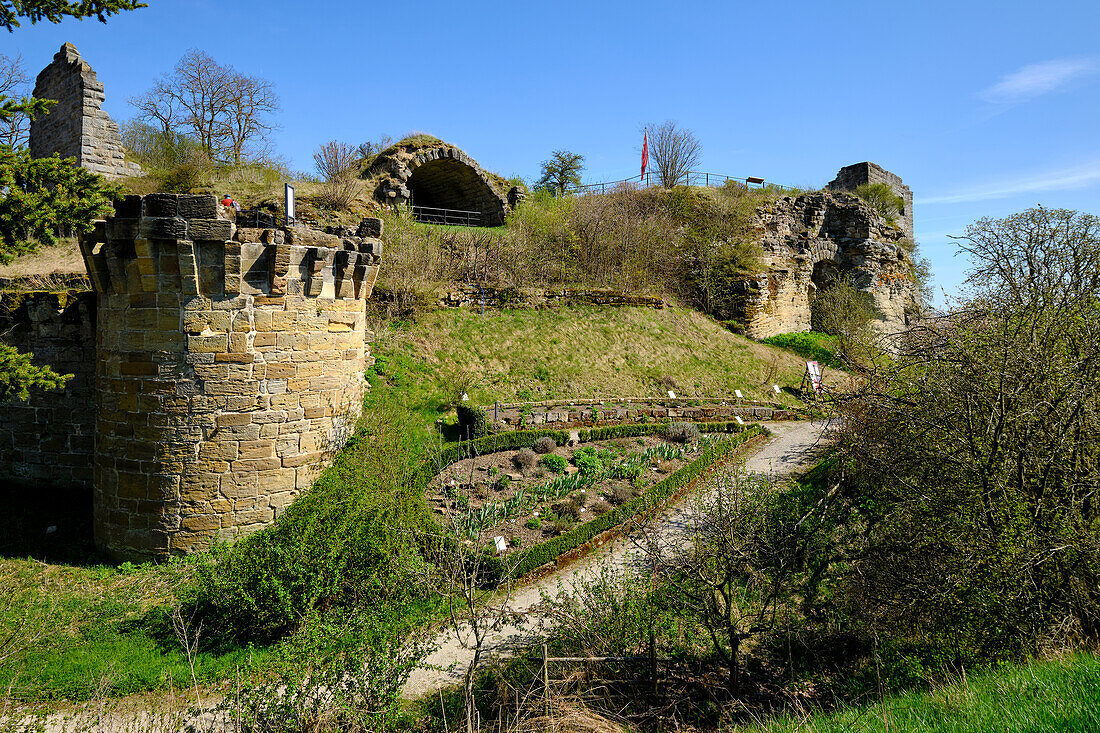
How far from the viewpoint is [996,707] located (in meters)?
4.00

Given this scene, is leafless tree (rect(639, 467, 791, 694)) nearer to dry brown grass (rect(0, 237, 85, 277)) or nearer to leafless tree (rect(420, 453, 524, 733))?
leafless tree (rect(420, 453, 524, 733))

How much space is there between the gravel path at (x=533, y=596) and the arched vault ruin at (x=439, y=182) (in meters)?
15.7

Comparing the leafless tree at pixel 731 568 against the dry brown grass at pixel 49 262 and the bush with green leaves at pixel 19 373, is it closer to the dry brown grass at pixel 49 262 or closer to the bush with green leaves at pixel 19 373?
the bush with green leaves at pixel 19 373

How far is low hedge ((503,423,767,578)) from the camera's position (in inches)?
335

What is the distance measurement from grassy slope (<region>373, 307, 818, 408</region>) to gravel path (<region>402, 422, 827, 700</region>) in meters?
5.46

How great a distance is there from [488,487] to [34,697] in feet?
21.5

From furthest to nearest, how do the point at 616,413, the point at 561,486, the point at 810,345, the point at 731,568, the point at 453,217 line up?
the point at 453,217 < the point at 810,345 < the point at 616,413 < the point at 561,486 < the point at 731,568

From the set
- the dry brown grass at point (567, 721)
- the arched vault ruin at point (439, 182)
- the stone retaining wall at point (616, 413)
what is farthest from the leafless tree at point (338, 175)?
the dry brown grass at point (567, 721)

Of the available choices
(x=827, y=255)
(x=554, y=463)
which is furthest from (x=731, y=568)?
(x=827, y=255)

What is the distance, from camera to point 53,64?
17.7 meters

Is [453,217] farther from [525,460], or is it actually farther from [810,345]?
[525,460]

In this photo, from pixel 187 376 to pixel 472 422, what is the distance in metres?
6.44

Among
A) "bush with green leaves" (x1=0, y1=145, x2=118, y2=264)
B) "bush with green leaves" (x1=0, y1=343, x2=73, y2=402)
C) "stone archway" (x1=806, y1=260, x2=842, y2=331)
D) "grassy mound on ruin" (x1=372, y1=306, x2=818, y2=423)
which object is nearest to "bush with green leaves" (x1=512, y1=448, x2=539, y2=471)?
"grassy mound on ruin" (x1=372, y1=306, x2=818, y2=423)

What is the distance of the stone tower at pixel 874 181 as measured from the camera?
105 ft
